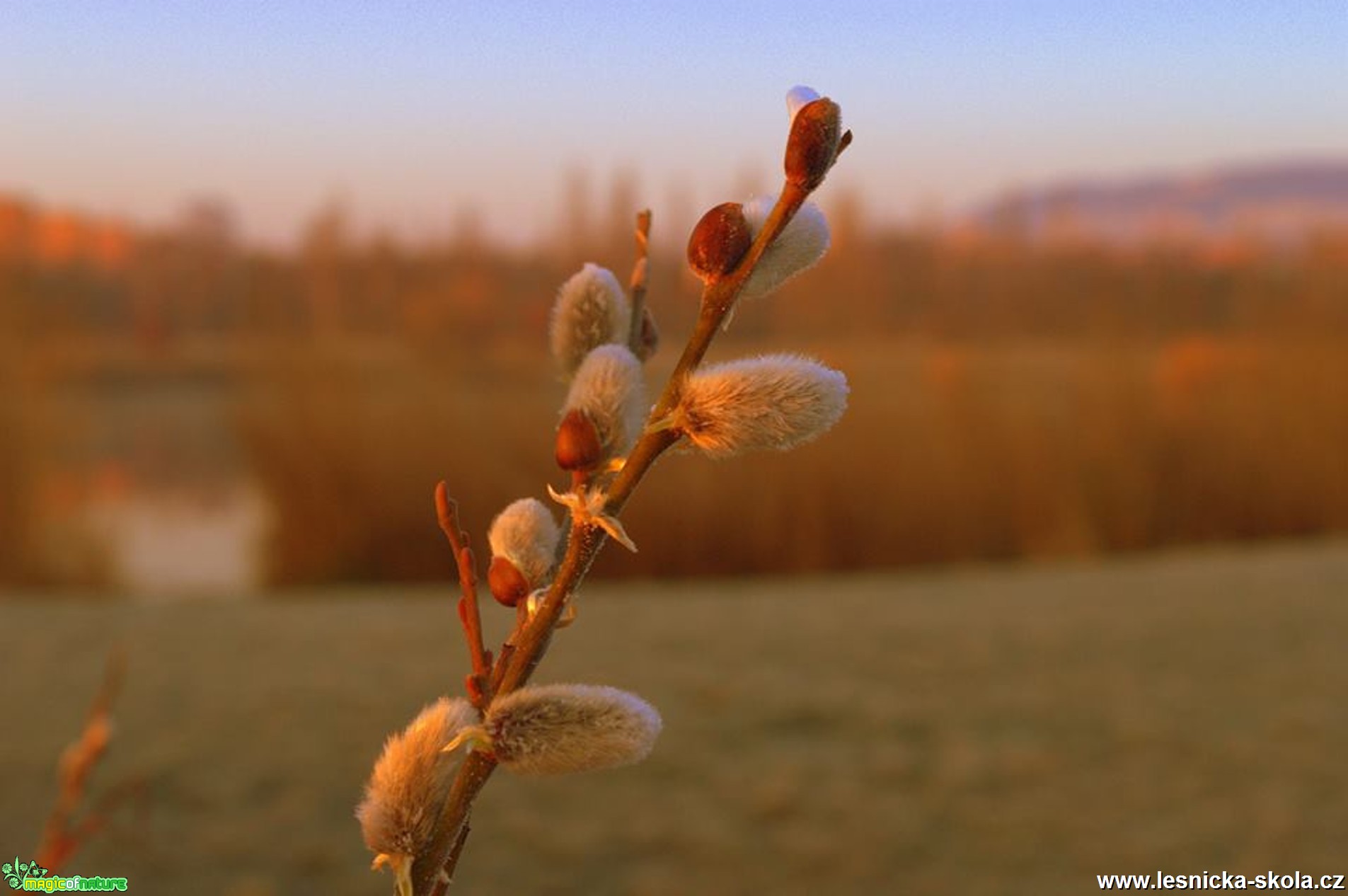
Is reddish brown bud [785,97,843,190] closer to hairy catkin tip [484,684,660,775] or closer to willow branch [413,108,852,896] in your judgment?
willow branch [413,108,852,896]

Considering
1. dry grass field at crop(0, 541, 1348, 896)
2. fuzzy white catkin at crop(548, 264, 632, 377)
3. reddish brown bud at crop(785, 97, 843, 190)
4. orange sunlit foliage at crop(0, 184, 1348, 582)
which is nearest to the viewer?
reddish brown bud at crop(785, 97, 843, 190)

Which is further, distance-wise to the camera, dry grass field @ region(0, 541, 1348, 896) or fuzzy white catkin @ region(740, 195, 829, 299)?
dry grass field @ region(0, 541, 1348, 896)

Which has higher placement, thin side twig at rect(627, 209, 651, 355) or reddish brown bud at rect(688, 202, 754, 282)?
reddish brown bud at rect(688, 202, 754, 282)

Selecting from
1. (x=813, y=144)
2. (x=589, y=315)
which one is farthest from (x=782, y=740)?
(x=813, y=144)

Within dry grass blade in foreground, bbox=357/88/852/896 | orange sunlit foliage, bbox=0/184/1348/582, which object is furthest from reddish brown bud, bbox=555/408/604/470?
orange sunlit foliage, bbox=0/184/1348/582

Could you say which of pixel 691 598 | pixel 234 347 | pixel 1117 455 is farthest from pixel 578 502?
pixel 234 347

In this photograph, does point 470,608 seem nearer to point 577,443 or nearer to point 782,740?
point 577,443

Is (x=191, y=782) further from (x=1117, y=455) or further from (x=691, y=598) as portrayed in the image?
(x=1117, y=455)

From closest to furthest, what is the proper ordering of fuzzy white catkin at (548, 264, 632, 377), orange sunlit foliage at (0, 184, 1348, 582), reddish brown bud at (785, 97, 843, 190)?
1. reddish brown bud at (785, 97, 843, 190)
2. fuzzy white catkin at (548, 264, 632, 377)
3. orange sunlit foliage at (0, 184, 1348, 582)

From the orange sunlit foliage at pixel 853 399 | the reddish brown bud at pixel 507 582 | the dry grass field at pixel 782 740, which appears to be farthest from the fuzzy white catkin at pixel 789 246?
the orange sunlit foliage at pixel 853 399

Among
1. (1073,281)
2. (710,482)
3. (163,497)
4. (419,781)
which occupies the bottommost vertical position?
(163,497)
